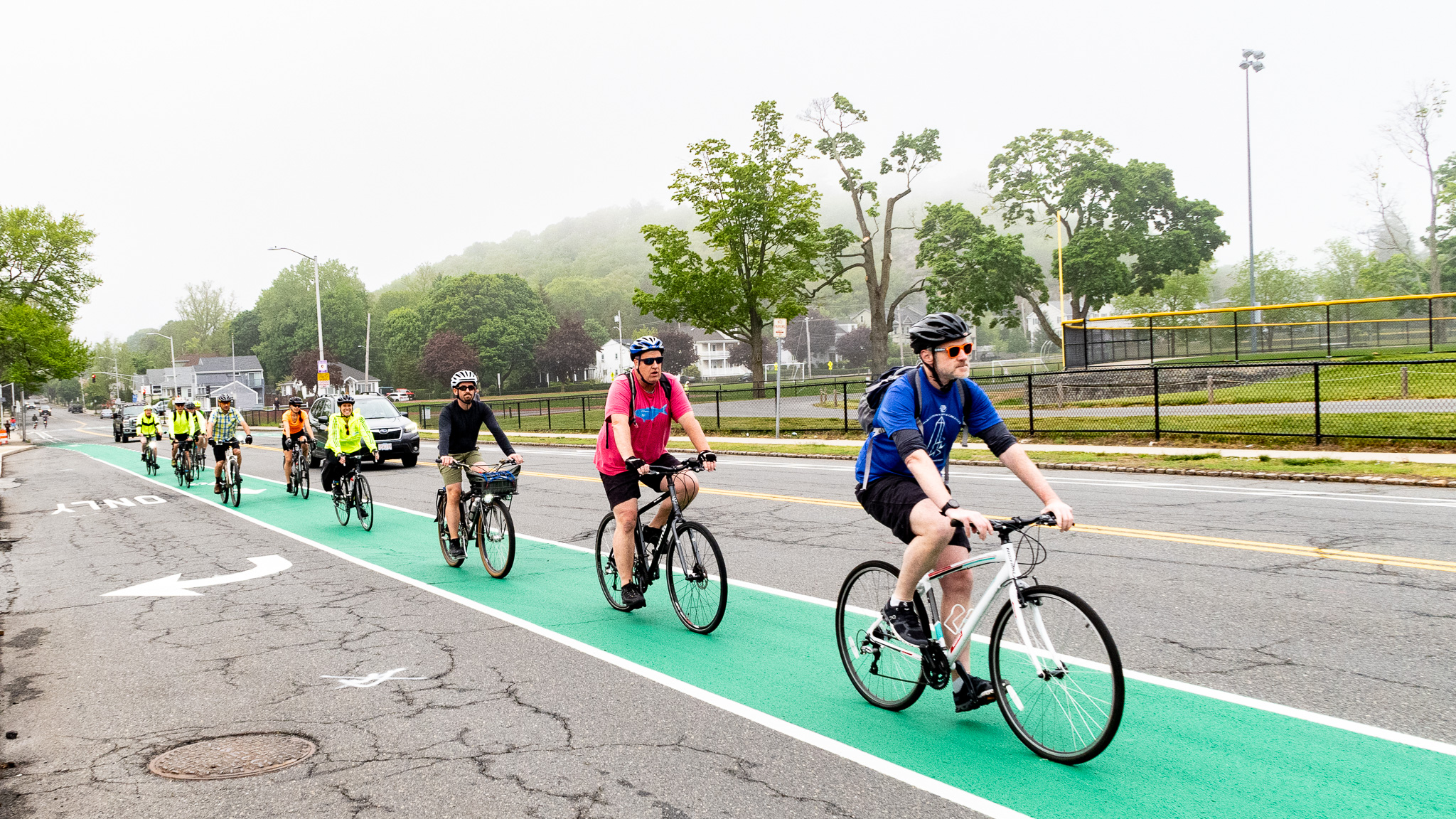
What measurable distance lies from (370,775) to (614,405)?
2.87m

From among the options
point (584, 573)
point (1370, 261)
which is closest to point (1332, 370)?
point (584, 573)

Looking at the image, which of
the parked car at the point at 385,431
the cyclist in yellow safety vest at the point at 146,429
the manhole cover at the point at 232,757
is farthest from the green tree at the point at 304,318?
the manhole cover at the point at 232,757

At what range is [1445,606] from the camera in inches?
248

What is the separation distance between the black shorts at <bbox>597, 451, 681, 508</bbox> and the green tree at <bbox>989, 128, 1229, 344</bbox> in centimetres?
5606

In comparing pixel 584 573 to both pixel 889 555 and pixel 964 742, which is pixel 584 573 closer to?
pixel 889 555

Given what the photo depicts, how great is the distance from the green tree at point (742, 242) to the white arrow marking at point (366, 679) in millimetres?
44683

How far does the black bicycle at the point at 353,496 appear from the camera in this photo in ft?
42.2

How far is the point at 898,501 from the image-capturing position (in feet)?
15.0

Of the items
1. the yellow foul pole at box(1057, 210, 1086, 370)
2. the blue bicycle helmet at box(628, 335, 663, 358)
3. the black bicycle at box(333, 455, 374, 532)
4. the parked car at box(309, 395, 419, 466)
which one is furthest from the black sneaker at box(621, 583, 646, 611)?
the yellow foul pole at box(1057, 210, 1086, 370)


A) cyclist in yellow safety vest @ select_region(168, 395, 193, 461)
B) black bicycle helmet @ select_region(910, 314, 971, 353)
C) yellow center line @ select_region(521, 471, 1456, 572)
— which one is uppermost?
black bicycle helmet @ select_region(910, 314, 971, 353)

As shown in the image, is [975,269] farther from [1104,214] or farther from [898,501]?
[898,501]

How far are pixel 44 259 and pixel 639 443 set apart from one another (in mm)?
77510

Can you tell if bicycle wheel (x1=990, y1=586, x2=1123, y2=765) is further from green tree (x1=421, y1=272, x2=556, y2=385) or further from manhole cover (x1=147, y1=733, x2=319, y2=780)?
green tree (x1=421, y1=272, x2=556, y2=385)

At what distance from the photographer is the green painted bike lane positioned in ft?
12.2
